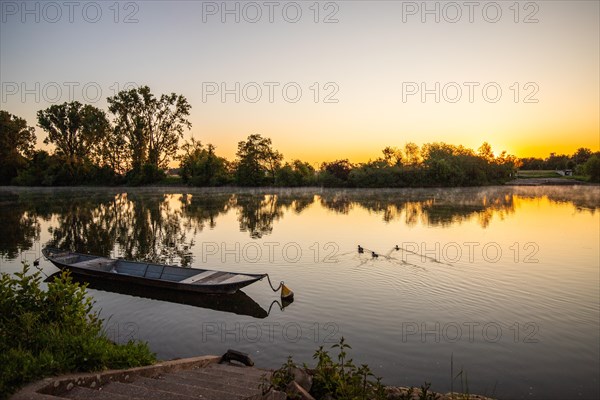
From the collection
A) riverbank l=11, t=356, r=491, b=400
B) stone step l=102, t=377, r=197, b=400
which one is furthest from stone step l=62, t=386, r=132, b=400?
stone step l=102, t=377, r=197, b=400

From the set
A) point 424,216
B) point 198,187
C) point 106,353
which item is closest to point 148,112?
point 198,187

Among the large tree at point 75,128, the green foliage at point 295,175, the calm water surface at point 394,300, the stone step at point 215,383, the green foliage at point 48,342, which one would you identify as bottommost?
the calm water surface at point 394,300

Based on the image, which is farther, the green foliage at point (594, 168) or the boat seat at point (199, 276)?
the green foliage at point (594, 168)

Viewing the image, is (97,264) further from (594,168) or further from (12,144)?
(594,168)

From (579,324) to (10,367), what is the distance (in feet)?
47.2

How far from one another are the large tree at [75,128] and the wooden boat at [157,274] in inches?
3123

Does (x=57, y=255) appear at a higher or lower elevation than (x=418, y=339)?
higher

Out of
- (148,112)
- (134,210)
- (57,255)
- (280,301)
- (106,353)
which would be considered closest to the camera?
(106,353)

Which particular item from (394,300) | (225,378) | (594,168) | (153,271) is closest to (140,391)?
(225,378)

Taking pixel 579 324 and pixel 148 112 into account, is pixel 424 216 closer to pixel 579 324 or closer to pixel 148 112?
pixel 579 324

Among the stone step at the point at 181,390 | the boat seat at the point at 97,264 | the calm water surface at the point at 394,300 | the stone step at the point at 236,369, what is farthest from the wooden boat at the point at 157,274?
the stone step at the point at 181,390

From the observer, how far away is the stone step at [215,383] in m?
6.32

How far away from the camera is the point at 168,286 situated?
16.2 meters

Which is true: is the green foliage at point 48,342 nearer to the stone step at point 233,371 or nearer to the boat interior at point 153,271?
the stone step at point 233,371
